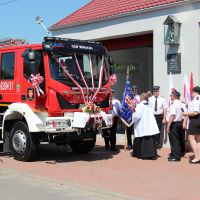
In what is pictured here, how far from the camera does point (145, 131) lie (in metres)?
11.5

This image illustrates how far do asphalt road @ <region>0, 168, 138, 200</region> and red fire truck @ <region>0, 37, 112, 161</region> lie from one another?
5.97 feet

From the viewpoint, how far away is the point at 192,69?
13.0m

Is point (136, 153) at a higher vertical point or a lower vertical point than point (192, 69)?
lower

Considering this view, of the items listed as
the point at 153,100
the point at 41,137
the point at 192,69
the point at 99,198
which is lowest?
the point at 99,198

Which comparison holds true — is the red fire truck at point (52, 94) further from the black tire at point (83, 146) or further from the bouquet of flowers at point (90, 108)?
the black tire at point (83, 146)

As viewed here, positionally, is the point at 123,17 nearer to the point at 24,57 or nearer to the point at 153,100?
the point at 153,100

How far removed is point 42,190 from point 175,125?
448 cm

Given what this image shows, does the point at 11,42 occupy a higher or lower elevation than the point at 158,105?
higher

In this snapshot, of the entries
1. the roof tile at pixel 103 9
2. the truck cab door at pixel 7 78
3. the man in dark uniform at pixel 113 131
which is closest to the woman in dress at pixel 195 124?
the man in dark uniform at pixel 113 131

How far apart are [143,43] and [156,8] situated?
1809 millimetres

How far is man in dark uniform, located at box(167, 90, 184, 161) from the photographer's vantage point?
1116 centimetres

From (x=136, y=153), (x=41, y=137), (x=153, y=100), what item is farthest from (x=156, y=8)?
(x=41, y=137)

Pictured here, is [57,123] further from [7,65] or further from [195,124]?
[195,124]

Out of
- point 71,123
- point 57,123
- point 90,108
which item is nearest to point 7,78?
point 57,123
